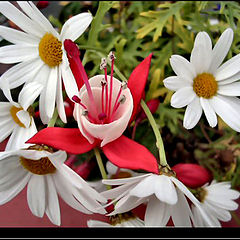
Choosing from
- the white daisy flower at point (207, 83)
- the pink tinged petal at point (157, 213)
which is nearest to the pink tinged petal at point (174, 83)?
the white daisy flower at point (207, 83)

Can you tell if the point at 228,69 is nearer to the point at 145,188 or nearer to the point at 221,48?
the point at 221,48

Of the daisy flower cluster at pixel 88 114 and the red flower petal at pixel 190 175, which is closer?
the daisy flower cluster at pixel 88 114

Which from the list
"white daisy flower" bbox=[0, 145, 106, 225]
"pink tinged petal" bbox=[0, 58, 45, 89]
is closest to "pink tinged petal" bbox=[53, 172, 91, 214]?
"white daisy flower" bbox=[0, 145, 106, 225]

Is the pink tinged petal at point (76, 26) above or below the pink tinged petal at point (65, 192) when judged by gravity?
above

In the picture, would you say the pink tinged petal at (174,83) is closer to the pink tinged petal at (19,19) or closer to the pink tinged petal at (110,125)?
the pink tinged petal at (110,125)

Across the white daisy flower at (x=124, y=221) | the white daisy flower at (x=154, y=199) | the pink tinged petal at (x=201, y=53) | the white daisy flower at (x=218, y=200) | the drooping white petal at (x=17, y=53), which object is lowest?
the white daisy flower at (x=218, y=200)
